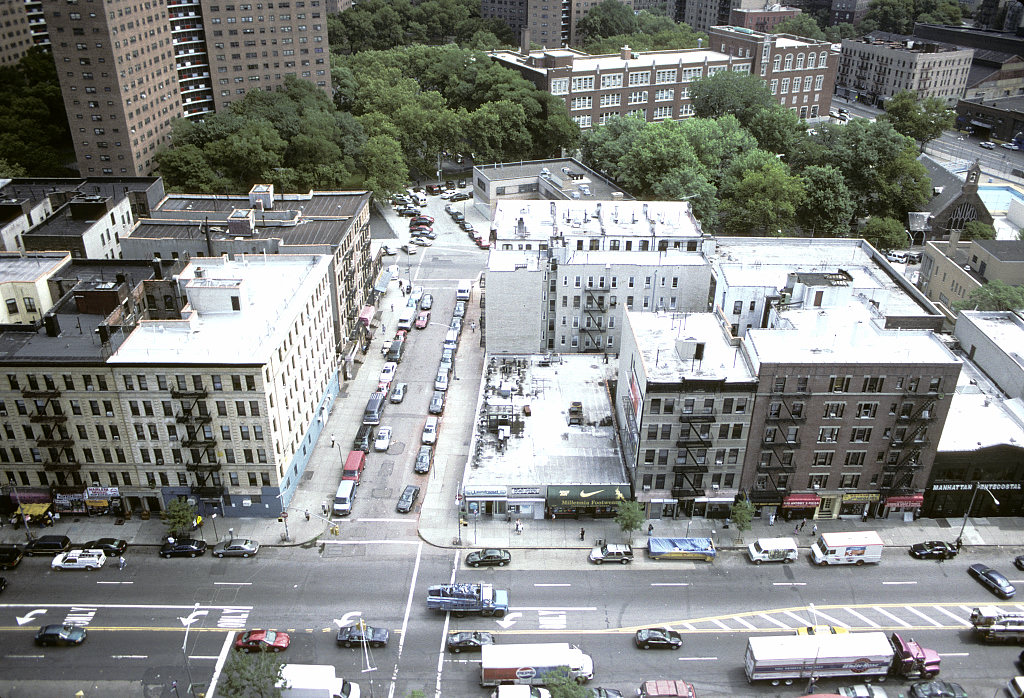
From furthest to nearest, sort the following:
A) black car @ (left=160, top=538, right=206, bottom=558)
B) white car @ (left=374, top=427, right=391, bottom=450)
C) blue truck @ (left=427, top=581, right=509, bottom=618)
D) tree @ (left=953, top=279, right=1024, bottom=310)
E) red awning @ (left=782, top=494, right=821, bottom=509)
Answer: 1. tree @ (left=953, top=279, right=1024, bottom=310)
2. white car @ (left=374, top=427, right=391, bottom=450)
3. red awning @ (left=782, top=494, right=821, bottom=509)
4. black car @ (left=160, top=538, right=206, bottom=558)
5. blue truck @ (left=427, top=581, right=509, bottom=618)

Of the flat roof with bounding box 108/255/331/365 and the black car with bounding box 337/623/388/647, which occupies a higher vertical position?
the flat roof with bounding box 108/255/331/365

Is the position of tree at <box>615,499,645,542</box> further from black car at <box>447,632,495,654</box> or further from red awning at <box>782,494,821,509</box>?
black car at <box>447,632,495,654</box>

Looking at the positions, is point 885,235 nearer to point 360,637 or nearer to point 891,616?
point 891,616

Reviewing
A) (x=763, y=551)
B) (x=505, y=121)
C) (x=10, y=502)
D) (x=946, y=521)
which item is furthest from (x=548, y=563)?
(x=505, y=121)

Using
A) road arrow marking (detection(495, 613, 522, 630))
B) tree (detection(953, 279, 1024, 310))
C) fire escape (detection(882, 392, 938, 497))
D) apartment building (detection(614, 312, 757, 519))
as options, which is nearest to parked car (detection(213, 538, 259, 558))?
road arrow marking (detection(495, 613, 522, 630))

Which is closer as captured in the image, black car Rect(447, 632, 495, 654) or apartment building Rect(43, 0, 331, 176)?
black car Rect(447, 632, 495, 654)

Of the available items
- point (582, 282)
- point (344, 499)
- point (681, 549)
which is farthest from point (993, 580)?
point (344, 499)

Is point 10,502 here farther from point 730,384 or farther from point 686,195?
point 686,195
